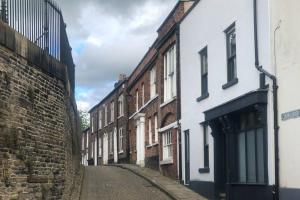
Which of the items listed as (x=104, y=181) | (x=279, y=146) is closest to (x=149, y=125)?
(x=104, y=181)

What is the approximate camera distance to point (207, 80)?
791 inches

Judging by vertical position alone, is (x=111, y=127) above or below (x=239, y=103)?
above

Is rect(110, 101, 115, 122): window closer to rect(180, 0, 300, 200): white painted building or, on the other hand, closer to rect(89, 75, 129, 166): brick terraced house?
rect(89, 75, 129, 166): brick terraced house

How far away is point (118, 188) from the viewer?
71.5 feet

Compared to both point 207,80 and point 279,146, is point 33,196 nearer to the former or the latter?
point 279,146

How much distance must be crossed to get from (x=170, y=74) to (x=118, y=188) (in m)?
6.36

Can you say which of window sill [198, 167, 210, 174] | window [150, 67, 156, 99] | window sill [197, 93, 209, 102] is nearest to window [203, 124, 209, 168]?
window sill [198, 167, 210, 174]

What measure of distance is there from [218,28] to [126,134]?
21515 millimetres

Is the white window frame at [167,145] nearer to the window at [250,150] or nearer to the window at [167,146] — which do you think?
the window at [167,146]

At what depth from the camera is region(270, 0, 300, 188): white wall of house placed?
13125 millimetres

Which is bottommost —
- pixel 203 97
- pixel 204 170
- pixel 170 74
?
pixel 204 170

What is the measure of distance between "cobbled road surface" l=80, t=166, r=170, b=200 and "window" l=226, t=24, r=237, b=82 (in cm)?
498

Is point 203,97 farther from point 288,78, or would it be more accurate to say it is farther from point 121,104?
point 121,104

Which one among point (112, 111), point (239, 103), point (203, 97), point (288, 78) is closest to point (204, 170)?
point (203, 97)
